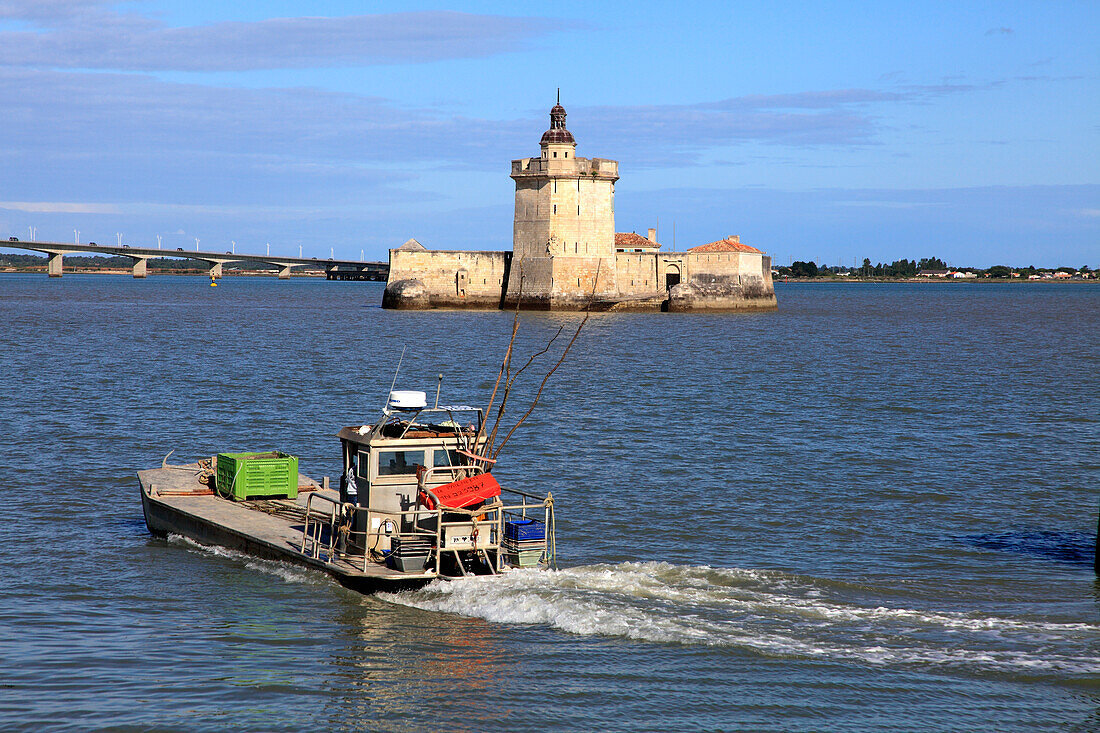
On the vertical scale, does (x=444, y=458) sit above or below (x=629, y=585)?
above

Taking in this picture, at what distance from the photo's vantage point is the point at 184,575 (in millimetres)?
15648

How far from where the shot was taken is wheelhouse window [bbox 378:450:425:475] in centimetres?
1488

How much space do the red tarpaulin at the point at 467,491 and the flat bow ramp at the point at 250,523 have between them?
1.01 metres

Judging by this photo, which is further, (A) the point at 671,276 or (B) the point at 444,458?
(A) the point at 671,276

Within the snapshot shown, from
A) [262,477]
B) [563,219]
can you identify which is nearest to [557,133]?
[563,219]

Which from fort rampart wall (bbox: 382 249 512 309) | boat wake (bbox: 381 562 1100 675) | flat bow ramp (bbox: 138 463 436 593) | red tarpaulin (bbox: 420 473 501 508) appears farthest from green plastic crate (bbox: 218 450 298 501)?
fort rampart wall (bbox: 382 249 512 309)

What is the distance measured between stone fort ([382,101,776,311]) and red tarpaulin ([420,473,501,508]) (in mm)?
64041

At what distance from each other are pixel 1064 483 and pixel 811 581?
31.7 feet

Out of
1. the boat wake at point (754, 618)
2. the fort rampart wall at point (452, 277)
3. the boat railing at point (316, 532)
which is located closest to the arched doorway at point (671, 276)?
the fort rampart wall at point (452, 277)

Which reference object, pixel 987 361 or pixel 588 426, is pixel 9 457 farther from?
pixel 987 361

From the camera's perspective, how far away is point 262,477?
18547 mm

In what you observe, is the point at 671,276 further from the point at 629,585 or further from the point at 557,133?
the point at 629,585

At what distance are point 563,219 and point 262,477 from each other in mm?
65811

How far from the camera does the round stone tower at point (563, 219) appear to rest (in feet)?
270
